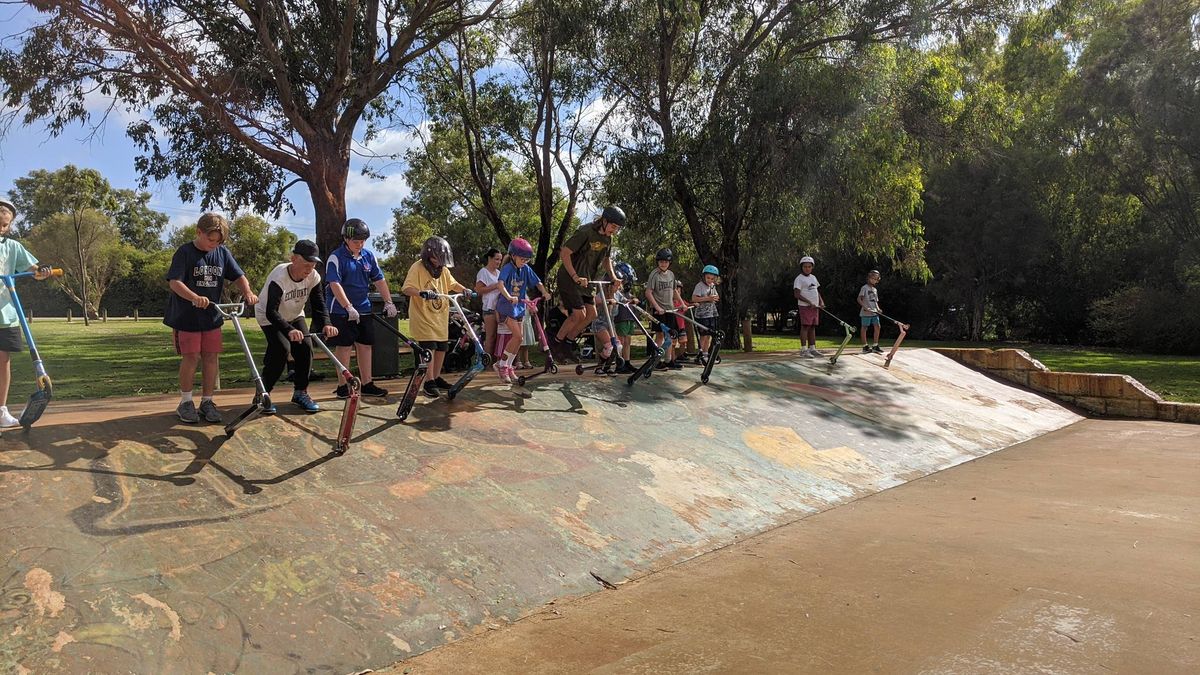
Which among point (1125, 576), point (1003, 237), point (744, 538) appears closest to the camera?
point (1125, 576)

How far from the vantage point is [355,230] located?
580cm

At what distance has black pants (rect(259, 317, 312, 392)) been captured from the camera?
5219 millimetres

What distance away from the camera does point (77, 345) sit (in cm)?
2069

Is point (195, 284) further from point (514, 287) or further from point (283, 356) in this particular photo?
point (514, 287)

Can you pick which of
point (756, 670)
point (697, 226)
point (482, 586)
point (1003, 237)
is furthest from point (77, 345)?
point (1003, 237)

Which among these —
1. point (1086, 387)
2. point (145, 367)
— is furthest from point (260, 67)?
point (1086, 387)

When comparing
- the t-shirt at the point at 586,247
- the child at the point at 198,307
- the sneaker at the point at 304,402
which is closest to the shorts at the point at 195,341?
the child at the point at 198,307

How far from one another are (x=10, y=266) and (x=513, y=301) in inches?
142

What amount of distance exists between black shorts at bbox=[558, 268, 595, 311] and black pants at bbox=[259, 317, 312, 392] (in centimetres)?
263

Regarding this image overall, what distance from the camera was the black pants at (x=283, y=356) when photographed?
17.1 ft

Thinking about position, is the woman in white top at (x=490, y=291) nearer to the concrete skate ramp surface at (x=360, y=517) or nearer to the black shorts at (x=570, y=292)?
the black shorts at (x=570, y=292)

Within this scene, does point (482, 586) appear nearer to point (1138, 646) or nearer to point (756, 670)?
point (756, 670)

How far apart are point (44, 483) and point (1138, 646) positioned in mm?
5178

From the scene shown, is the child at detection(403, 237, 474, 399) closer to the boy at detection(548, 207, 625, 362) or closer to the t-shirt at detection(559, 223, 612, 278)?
the boy at detection(548, 207, 625, 362)
